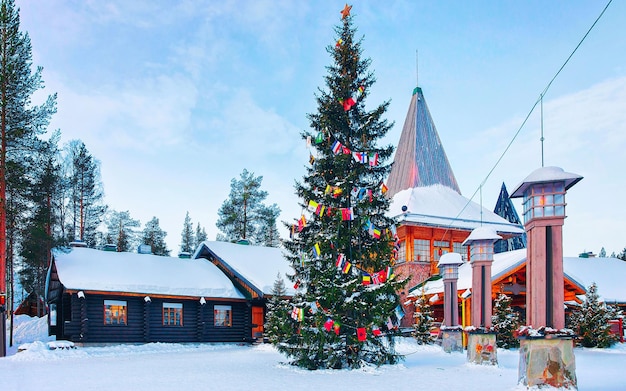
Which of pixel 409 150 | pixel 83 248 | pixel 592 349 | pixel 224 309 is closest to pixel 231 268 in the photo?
pixel 224 309

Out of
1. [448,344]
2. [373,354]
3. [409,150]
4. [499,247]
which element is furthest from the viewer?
[499,247]

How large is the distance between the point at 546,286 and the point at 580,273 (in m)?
21.2

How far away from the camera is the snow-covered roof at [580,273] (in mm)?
22941

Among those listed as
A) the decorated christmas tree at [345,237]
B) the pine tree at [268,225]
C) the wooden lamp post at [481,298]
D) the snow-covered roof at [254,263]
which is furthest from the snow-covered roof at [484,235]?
the pine tree at [268,225]

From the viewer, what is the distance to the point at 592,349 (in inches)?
856

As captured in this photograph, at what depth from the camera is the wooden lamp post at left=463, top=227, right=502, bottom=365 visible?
→ 14430 millimetres

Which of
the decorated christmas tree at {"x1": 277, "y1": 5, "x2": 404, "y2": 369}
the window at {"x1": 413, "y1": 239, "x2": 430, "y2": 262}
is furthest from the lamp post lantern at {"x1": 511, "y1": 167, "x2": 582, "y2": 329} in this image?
the window at {"x1": 413, "y1": 239, "x2": 430, "y2": 262}

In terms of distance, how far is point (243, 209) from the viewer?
148 feet

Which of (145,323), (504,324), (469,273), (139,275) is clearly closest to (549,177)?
(504,324)

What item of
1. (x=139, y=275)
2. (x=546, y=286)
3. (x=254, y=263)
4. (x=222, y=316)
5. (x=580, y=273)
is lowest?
(x=222, y=316)

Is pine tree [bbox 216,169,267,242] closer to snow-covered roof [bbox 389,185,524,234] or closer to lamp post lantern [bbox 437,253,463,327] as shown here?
snow-covered roof [bbox 389,185,524,234]

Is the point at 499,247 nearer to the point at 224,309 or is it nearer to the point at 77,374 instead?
the point at 224,309

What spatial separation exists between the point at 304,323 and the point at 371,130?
18.9ft

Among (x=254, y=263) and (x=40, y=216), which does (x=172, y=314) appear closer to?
(x=254, y=263)
